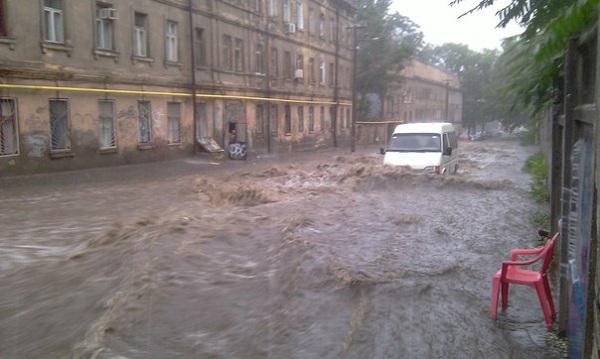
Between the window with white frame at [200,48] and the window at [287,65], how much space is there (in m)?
9.64

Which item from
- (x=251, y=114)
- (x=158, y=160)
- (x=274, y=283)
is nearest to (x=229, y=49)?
(x=251, y=114)

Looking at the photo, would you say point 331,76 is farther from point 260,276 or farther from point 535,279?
point 535,279

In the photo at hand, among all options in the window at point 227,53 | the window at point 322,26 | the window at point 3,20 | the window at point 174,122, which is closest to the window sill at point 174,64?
the window at point 174,122

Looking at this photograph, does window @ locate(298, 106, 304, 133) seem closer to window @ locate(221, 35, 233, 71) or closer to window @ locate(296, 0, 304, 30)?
window @ locate(296, 0, 304, 30)

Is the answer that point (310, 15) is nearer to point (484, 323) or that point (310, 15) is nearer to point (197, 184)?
point (197, 184)

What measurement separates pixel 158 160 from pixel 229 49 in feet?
27.7

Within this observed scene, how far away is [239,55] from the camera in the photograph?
100 ft

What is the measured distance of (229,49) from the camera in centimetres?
2952

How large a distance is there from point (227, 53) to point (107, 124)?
9780 millimetres

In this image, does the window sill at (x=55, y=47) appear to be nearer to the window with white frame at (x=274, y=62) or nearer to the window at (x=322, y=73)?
the window with white frame at (x=274, y=62)

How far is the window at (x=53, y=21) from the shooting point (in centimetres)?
1861

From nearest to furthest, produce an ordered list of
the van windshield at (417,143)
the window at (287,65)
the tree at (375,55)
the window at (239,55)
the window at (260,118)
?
the van windshield at (417,143) < the window at (239,55) < the window at (260,118) < the window at (287,65) < the tree at (375,55)

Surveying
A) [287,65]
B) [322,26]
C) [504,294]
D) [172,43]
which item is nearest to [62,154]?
[172,43]

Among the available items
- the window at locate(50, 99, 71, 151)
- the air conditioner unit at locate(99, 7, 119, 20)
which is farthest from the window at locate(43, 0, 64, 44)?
the window at locate(50, 99, 71, 151)
